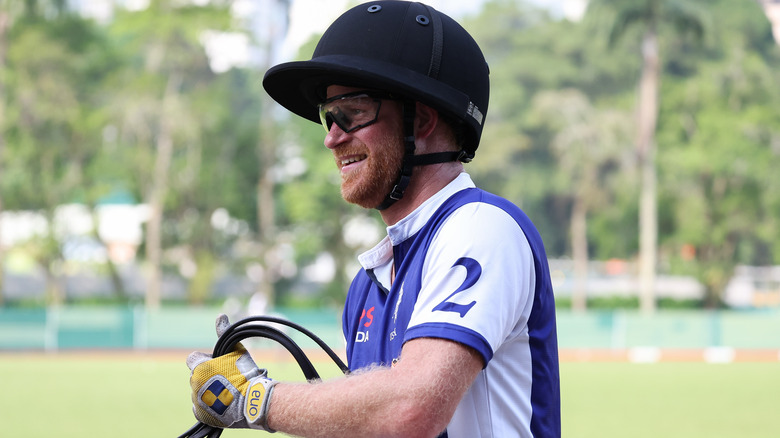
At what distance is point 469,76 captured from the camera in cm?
248

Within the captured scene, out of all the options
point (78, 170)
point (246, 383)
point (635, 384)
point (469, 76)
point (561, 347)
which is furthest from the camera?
point (78, 170)

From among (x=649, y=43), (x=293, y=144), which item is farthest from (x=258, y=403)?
(x=649, y=43)

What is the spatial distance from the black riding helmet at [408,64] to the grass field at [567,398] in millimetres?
9221

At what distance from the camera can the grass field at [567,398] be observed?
12.1 meters

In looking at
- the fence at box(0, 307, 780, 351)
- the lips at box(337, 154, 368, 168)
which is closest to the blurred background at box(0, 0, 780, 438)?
the fence at box(0, 307, 780, 351)

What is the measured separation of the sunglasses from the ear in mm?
99

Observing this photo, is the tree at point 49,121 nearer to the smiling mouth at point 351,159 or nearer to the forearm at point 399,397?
the smiling mouth at point 351,159

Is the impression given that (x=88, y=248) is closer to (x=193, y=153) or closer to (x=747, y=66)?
(x=193, y=153)

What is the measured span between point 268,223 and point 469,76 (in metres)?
36.9

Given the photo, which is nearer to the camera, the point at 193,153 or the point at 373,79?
the point at 373,79

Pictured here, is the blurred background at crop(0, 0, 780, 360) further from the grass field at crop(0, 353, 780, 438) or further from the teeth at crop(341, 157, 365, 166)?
the teeth at crop(341, 157, 365, 166)

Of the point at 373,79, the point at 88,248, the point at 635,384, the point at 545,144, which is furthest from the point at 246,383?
the point at 545,144

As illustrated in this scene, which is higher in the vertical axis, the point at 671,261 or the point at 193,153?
the point at 193,153

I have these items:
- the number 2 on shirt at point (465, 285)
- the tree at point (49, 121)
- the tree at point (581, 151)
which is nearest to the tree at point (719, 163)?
the tree at point (581, 151)
